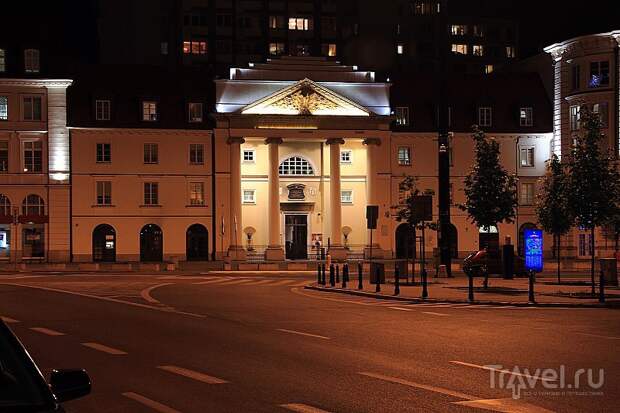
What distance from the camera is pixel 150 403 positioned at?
12.2 meters

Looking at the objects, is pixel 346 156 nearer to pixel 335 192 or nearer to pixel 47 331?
pixel 335 192

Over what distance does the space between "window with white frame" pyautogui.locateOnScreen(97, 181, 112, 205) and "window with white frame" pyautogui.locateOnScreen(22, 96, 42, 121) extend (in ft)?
21.3

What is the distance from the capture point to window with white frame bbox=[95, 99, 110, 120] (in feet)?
241

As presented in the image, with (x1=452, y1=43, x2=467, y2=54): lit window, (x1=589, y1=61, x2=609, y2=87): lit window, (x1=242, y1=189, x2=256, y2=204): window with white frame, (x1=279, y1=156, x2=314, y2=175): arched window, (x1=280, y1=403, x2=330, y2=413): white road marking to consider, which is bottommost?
(x1=280, y1=403, x2=330, y2=413): white road marking

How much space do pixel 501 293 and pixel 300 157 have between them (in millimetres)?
44086

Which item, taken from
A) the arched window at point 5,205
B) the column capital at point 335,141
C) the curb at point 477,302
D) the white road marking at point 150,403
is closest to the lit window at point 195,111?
the column capital at point 335,141

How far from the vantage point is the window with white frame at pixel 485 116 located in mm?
79375

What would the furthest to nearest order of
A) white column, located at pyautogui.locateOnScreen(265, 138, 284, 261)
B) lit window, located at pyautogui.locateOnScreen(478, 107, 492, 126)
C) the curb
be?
lit window, located at pyautogui.locateOnScreen(478, 107, 492, 126) < white column, located at pyautogui.locateOnScreen(265, 138, 284, 261) < the curb

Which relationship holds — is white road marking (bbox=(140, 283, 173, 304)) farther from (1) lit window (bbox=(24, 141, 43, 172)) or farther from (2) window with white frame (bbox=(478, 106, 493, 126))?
(2) window with white frame (bbox=(478, 106, 493, 126))

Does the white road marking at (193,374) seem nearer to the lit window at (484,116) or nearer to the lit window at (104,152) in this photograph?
the lit window at (104,152)

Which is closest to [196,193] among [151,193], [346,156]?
[151,193]

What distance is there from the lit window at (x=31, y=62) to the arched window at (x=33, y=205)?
358 inches

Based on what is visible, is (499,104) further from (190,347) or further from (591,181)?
(190,347)

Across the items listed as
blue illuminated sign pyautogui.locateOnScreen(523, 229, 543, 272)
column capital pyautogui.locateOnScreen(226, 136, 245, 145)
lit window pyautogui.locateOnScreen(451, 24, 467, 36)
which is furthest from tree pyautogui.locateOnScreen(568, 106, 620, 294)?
lit window pyautogui.locateOnScreen(451, 24, 467, 36)
